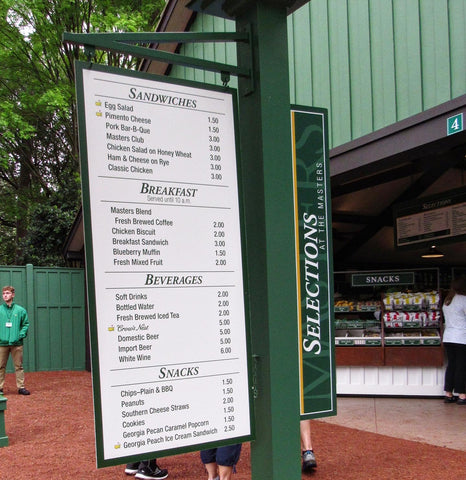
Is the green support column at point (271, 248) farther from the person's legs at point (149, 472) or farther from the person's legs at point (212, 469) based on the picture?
the person's legs at point (149, 472)

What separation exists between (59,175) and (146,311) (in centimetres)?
2267

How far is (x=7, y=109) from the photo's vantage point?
62.4ft

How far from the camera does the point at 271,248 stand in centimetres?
248

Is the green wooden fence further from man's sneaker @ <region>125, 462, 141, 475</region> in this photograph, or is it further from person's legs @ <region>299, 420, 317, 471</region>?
person's legs @ <region>299, 420, 317, 471</region>

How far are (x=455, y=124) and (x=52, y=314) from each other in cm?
1104

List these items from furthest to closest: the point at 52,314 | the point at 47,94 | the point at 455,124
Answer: the point at 47,94, the point at 52,314, the point at 455,124

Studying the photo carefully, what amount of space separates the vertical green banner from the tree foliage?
1386cm

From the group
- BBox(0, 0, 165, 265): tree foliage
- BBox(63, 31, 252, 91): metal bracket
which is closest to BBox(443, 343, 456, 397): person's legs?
BBox(63, 31, 252, 91): metal bracket

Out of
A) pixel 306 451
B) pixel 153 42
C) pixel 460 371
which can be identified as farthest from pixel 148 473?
pixel 460 371

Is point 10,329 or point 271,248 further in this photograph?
point 10,329

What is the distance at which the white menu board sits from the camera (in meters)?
2.19

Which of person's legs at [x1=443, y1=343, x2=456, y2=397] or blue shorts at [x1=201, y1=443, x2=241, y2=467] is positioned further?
person's legs at [x1=443, y1=343, x2=456, y2=397]

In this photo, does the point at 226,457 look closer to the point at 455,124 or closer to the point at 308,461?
the point at 308,461

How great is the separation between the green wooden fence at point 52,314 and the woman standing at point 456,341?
28.9ft
